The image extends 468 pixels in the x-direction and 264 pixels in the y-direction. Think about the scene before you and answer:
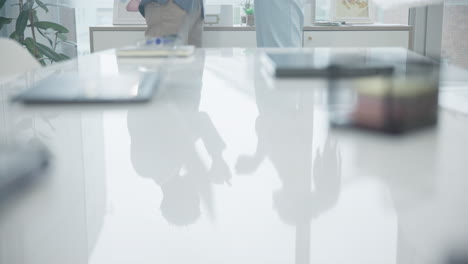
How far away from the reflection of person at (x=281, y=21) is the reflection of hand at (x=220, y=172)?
2.16 m

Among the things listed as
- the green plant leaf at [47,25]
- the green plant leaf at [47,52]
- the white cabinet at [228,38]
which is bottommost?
the green plant leaf at [47,52]

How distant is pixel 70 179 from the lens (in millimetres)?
386

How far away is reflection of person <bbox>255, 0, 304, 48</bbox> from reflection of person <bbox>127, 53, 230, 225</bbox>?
1.90 meters

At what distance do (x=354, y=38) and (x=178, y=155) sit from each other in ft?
10.3

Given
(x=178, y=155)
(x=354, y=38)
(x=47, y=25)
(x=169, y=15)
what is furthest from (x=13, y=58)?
(x=354, y=38)

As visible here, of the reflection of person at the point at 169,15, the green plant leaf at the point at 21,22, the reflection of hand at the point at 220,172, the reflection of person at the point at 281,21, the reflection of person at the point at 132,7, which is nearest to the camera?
the reflection of hand at the point at 220,172

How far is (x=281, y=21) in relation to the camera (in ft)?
8.25

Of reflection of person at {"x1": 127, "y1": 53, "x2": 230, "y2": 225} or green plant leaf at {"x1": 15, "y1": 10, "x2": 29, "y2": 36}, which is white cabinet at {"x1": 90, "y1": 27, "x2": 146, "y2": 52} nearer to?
green plant leaf at {"x1": 15, "y1": 10, "x2": 29, "y2": 36}

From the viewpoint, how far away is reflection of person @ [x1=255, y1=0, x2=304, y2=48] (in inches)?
98.6

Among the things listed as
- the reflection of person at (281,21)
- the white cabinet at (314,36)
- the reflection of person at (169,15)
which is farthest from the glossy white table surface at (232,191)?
the white cabinet at (314,36)

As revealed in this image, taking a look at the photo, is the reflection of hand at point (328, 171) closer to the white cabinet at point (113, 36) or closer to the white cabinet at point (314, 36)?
the white cabinet at point (314, 36)

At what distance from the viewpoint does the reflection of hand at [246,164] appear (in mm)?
411

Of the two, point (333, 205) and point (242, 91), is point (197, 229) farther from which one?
point (242, 91)

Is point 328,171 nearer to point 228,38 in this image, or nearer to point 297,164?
point 297,164
